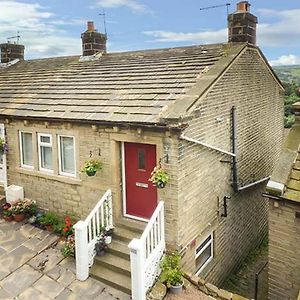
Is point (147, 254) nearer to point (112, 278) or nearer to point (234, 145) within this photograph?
point (112, 278)

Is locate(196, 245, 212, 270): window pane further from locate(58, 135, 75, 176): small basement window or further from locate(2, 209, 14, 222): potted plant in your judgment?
locate(2, 209, 14, 222): potted plant

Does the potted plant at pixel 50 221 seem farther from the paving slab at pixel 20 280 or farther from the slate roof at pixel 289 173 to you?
the slate roof at pixel 289 173

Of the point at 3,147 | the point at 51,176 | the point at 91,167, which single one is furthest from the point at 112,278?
the point at 3,147

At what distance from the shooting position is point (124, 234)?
8.77 meters

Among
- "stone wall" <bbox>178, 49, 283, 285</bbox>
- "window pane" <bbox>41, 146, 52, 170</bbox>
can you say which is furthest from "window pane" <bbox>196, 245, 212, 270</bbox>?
"window pane" <bbox>41, 146, 52, 170</bbox>

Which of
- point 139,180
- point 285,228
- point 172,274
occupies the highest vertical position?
point 139,180

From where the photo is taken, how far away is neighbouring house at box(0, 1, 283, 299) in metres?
7.96

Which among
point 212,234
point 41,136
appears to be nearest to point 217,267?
point 212,234

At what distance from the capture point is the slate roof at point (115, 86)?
28.2 ft

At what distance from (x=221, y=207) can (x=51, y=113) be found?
581 centimetres

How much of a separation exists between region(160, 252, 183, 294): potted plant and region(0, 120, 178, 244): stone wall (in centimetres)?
48

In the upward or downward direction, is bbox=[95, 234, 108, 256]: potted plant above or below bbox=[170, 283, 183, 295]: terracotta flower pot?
above

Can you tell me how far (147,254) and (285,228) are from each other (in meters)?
3.31

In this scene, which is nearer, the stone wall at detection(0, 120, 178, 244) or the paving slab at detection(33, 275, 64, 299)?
the paving slab at detection(33, 275, 64, 299)
